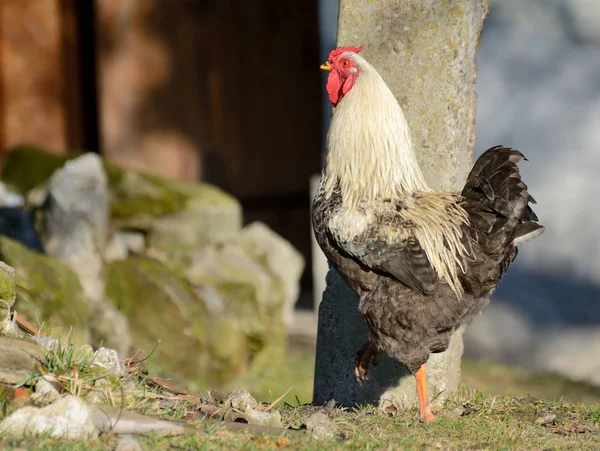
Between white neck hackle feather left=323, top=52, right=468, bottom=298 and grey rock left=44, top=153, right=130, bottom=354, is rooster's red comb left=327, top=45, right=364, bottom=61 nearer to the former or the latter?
white neck hackle feather left=323, top=52, right=468, bottom=298

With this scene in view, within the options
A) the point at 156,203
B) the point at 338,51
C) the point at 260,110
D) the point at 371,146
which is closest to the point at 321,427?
the point at 371,146

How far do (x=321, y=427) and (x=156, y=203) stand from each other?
5.47 m

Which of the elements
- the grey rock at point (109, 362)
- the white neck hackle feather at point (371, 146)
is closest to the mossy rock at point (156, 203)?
the white neck hackle feather at point (371, 146)

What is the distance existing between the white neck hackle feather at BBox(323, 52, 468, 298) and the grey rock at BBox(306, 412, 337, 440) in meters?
1.06

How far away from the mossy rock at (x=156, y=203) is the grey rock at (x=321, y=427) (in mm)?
4953

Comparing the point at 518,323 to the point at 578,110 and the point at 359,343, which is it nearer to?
the point at 578,110

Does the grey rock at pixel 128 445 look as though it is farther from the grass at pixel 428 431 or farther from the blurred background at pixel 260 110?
the blurred background at pixel 260 110

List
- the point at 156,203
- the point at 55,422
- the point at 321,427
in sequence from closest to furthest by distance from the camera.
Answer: the point at 55,422 < the point at 321,427 < the point at 156,203

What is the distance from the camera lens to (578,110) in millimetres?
9367

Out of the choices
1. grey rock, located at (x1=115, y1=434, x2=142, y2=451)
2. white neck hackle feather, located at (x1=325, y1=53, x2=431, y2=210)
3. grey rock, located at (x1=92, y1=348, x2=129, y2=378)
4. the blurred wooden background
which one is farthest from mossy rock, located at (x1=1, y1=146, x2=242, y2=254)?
grey rock, located at (x1=115, y1=434, x2=142, y2=451)

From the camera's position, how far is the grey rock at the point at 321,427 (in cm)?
397

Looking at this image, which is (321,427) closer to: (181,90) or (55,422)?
(55,422)

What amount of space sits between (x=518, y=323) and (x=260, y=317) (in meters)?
3.07

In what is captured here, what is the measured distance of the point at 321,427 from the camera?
4016mm
